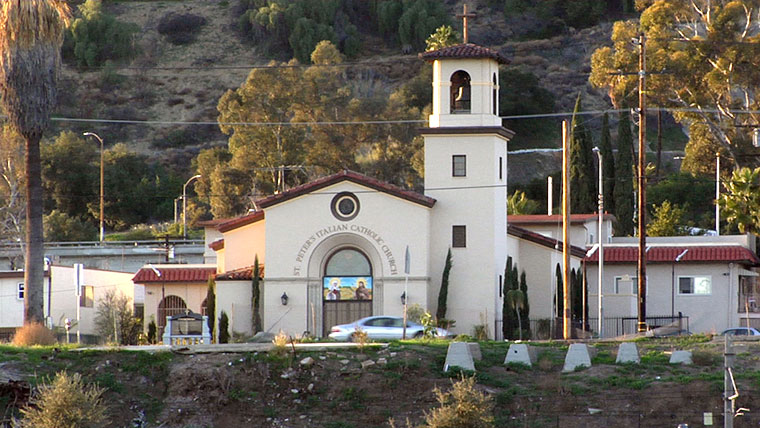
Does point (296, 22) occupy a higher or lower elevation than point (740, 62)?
higher

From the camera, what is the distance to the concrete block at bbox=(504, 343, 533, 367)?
43312mm

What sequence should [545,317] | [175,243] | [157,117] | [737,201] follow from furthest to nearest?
[157,117], [175,243], [737,201], [545,317]

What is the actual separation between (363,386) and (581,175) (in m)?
46.8

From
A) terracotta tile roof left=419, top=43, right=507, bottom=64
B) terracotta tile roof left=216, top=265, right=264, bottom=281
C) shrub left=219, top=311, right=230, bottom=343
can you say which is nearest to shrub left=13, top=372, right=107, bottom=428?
shrub left=219, top=311, right=230, bottom=343

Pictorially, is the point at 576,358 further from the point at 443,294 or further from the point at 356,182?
the point at 356,182

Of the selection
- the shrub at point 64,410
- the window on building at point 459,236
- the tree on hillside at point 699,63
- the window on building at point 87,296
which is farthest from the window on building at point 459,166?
the shrub at point 64,410

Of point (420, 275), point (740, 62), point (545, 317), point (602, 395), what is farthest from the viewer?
point (740, 62)

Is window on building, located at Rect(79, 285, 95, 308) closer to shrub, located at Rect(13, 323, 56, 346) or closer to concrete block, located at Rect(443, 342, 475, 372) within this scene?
shrub, located at Rect(13, 323, 56, 346)

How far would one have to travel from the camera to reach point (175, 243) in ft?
292

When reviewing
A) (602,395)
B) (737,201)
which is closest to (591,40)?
(737,201)

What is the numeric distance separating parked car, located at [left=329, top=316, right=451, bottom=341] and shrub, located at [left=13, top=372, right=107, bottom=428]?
56.3ft

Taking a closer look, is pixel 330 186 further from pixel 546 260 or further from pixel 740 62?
pixel 740 62

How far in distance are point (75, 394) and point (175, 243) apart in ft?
177

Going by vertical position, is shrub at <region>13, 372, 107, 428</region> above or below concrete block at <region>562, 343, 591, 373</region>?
below
